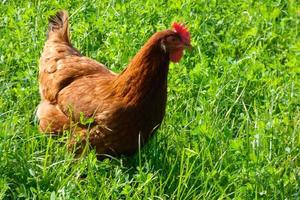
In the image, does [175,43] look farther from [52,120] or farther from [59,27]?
[59,27]

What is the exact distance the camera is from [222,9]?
21.0ft

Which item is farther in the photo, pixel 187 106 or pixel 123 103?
pixel 187 106

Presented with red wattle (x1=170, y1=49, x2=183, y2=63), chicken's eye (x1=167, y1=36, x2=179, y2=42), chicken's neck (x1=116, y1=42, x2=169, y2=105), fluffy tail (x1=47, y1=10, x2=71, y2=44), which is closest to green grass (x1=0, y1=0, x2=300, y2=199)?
fluffy tail (x1=47, y1=10, x2=71, y2=44)

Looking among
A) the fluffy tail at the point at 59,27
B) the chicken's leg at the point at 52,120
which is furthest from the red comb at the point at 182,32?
the fluffy tail at the point at 59,27

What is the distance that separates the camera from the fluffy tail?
5070mm

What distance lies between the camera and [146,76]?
419cm

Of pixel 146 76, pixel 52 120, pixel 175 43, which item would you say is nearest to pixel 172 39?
pixel 175 43

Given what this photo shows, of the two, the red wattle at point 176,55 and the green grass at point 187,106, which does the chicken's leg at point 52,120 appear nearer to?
the green grass at point 187,106

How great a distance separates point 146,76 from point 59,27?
124 cm

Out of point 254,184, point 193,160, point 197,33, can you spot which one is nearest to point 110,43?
point 197,33

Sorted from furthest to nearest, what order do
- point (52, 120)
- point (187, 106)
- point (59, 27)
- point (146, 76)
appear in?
point (59, 27)
point (187, 106)
point (52, 120)
point (146, 76)

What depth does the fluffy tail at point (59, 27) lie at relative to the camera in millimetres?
5070

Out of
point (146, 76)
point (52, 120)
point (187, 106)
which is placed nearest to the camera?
point (146, 76)

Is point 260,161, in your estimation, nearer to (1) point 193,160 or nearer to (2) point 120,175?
(1) point 193,160
